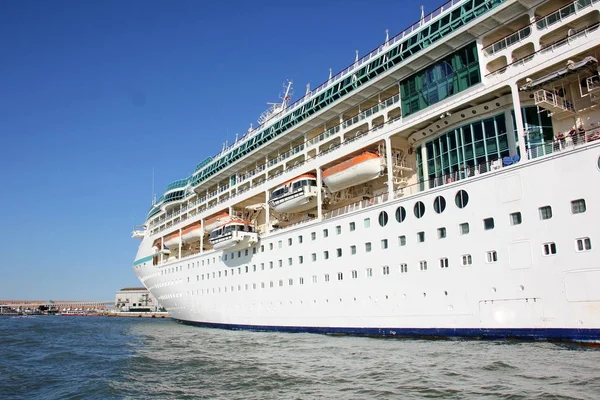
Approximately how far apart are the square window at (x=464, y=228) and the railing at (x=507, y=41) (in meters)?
6.40

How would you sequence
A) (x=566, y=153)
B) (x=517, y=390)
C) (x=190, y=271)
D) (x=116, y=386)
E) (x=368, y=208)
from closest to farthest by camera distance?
(x=517, y=390) → (x=116, y=386) → (x=566, y=153) → (x=368, y=208) → (x=190, y=271)

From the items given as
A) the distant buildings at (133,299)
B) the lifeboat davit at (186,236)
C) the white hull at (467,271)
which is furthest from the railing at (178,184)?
the distant buildings at (133,299)

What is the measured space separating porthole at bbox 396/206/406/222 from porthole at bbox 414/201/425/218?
1.92 ft

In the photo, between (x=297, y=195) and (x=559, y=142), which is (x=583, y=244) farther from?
(x=297, y=195)

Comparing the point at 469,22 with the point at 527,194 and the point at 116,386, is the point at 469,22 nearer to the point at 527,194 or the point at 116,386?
the point at 527,194

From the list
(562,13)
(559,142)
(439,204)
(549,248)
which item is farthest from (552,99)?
(549,248)

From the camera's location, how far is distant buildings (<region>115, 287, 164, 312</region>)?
100075 mm

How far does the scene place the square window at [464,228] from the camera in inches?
637

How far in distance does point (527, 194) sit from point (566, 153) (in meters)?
1.62

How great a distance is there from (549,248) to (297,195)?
1339cm

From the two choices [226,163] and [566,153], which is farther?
[226,163]

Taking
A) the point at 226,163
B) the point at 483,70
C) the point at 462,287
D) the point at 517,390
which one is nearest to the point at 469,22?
the point at 483,70

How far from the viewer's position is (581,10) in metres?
14.6

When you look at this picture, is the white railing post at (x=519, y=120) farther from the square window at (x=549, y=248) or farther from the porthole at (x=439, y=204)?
the porthole at (x=439, y=204)
